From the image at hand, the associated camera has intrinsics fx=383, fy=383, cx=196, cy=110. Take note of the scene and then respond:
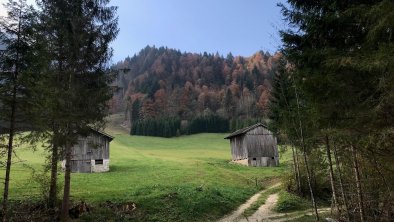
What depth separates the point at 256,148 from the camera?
2389 inches

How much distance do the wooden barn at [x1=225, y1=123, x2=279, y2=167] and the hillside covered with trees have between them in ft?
111

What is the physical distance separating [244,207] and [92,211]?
11.3 metres

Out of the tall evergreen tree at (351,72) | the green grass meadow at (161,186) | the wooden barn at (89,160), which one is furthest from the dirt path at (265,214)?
the wooden barn at (89,160)

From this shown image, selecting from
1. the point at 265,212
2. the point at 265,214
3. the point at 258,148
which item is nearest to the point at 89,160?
the point at 258,148

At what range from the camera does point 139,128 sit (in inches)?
4572

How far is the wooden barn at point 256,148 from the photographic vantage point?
60.3m

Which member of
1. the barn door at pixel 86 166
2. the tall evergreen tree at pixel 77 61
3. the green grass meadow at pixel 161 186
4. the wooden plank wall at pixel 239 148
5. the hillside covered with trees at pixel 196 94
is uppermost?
the hillside covered with trees at pixel 196 94

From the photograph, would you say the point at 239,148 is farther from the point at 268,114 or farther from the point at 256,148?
the point at 268,114

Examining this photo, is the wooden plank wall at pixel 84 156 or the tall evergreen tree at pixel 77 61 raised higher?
the tall evergreen tree at pixel 77 61

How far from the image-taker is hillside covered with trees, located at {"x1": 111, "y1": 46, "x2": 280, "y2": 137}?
117m

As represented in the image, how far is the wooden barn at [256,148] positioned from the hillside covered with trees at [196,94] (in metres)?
33.8

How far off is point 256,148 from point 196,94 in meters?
100

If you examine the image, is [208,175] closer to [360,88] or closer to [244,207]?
[244,207]

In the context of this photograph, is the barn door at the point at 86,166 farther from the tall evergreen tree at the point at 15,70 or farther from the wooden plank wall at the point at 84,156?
the tall evergreen tree at the point at 15,70
